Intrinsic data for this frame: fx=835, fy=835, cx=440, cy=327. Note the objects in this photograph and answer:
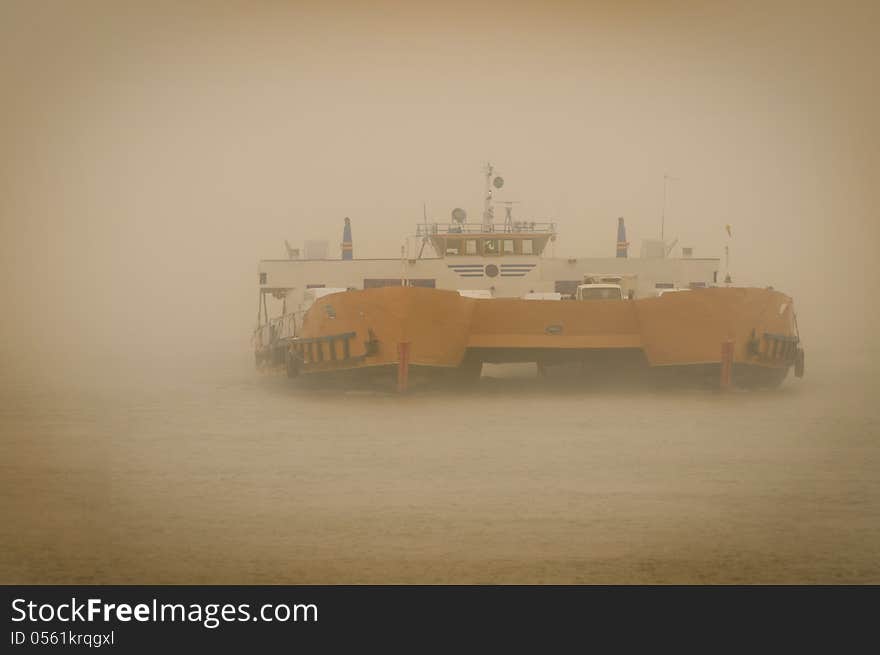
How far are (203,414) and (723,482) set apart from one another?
3.72 metres

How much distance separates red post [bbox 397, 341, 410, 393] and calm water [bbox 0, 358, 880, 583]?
2.75 ft

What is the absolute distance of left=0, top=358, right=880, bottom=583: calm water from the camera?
9.32ft

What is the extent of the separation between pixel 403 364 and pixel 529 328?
125 centimetres

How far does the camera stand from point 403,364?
7180 millimetres

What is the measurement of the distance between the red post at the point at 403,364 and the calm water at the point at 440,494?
84 cm

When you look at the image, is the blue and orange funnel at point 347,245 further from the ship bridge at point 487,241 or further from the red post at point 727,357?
the red post at point 727,357

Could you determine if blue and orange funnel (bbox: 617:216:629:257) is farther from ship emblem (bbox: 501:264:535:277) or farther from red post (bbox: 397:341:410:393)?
red post (bbox: 397:341:410:393)

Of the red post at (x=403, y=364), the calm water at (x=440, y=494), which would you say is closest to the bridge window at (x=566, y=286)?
the red post at (x=403, y=364)

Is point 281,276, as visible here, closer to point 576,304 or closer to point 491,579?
point 576,304

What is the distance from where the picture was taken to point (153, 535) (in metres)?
3.12

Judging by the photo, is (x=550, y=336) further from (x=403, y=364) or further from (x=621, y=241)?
(x=621, y=241)

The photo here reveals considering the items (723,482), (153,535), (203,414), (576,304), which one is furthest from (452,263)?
(153,535)
